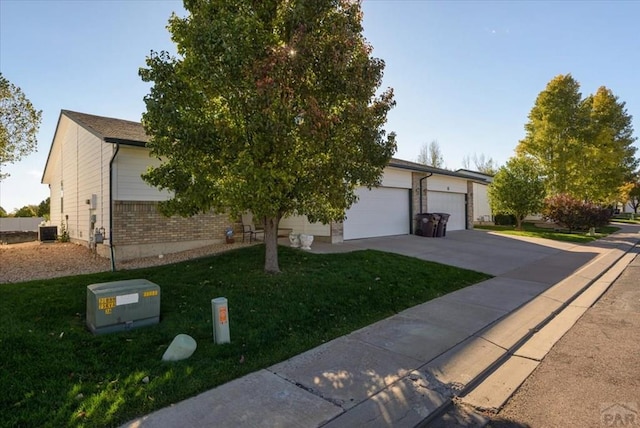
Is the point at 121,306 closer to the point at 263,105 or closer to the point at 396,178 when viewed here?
the point at 263,105

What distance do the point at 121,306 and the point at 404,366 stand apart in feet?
11.4

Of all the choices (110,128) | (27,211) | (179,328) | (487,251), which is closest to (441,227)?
(487,251)

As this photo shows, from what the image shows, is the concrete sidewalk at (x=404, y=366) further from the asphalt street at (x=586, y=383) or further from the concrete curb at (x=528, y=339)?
the asphalt street at (x=586, y=383)

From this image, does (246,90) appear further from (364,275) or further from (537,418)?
(537,418)

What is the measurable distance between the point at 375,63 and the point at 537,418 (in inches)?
226

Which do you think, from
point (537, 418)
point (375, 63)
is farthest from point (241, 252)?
point (537, 418)

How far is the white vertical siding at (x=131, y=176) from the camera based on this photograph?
396 inches

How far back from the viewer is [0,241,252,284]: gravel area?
27.2 ft

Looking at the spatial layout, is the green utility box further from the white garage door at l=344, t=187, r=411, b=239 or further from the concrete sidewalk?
the white garage door at l=344, t=187, r=411, b=239

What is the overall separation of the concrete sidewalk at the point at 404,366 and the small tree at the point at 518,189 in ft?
40.3

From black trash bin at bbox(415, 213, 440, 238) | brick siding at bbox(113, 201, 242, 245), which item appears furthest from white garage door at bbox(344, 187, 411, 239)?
brick siding at bbox(113, 201, 242, 245)

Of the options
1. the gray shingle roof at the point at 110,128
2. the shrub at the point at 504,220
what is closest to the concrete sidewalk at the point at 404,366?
the gray shingle roof at the point at 110,128

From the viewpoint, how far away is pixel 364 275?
7676 mm

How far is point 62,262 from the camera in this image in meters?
10.0
